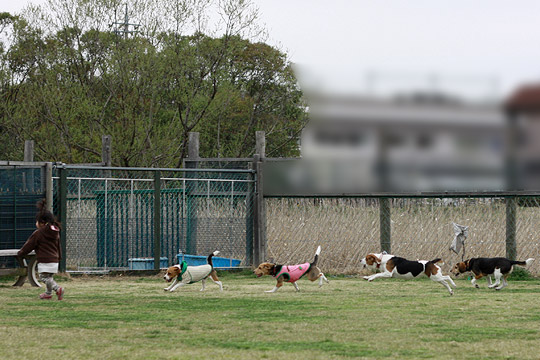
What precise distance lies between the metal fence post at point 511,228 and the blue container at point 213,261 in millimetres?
5150

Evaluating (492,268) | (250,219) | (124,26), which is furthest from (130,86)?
(492,268)

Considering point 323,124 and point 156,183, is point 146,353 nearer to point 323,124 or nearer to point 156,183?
point 323,124

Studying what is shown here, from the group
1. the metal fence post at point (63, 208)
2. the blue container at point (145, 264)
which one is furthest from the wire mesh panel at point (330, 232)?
the metal fence post at point (63, 208)

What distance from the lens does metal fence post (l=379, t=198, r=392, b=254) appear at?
16.8 m

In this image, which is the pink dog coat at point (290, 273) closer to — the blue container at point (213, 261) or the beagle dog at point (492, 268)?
the beagle dog at point (492, 268)

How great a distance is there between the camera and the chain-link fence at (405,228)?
16438 millimetres

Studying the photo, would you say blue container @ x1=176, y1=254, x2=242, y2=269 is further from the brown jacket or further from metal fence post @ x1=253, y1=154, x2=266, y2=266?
the brown jacket

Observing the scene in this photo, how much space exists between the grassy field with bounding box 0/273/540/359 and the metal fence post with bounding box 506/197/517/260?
1.89 meters

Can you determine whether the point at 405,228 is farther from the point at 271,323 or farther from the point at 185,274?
the point at 271,323

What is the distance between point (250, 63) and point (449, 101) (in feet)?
69.8

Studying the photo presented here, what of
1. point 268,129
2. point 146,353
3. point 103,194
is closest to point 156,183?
point 103,194

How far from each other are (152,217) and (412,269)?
5.39m

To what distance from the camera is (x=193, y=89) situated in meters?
23.8

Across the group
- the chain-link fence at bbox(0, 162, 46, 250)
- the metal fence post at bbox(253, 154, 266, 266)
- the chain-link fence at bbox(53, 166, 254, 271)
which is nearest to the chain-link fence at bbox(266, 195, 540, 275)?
the metal fence post at bbox(253, 154, 266, 266)
